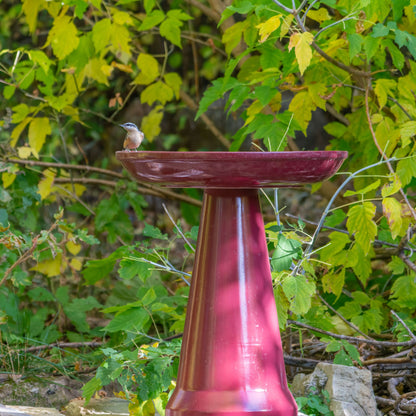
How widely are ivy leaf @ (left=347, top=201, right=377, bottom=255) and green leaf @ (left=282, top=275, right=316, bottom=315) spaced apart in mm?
293

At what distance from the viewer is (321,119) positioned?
4195 mm

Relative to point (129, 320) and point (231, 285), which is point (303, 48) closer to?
point (231, 285)

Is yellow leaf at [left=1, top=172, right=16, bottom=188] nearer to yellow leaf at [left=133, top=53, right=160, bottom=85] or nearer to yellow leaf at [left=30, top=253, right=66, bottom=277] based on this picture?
yellow leaf at [left=30, top=253, right=66, bottom=277]

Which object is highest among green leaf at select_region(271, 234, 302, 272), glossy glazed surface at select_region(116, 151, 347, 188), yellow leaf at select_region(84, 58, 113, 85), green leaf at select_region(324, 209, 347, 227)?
yellow leaf at select_region(84, 58, 113, 85)

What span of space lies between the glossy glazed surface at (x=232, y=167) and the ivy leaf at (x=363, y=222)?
657mm

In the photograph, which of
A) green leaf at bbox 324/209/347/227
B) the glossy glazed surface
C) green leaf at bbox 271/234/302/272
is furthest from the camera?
green leaf at bbox 324/209/347/227

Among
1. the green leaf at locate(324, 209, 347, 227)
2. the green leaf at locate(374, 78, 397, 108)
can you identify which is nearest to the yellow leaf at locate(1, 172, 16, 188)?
the green leaf at locate(324, 209, 347, 227)

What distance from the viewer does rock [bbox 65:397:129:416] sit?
2.07 metres

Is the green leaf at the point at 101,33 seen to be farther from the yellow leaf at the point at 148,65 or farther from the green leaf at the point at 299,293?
the green leaf at the point at 299,293

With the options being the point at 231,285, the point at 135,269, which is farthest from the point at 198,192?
the point at 231,285

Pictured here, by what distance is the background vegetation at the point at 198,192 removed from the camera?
2.04 meters

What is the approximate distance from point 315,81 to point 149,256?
930mm

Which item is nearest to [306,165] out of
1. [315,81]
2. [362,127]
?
[315,81]

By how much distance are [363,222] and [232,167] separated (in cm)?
86
